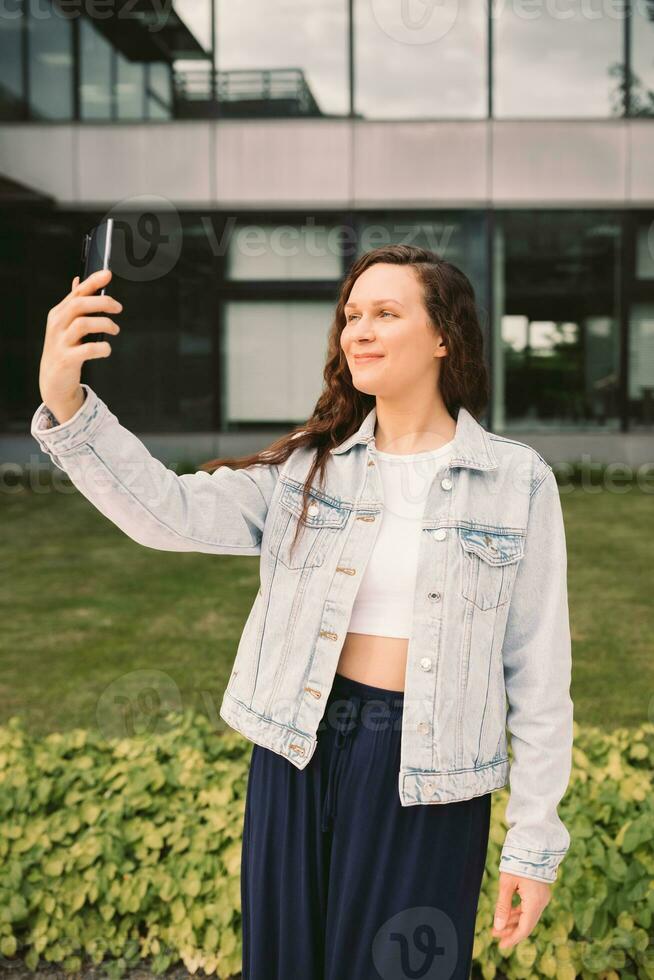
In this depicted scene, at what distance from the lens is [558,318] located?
47.4 feet

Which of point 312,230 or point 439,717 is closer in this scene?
point 439,717

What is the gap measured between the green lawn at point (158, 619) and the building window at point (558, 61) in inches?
256

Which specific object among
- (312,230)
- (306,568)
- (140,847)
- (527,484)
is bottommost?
(140,847)

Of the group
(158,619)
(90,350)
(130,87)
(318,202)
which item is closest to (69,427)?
(90,350)

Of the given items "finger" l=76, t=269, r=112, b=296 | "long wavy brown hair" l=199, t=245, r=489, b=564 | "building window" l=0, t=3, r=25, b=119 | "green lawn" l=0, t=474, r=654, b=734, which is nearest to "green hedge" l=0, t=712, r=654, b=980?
"green lawn" l=0, t=474, r=654, b=734

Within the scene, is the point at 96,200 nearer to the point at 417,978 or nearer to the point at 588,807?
the point at 588,807

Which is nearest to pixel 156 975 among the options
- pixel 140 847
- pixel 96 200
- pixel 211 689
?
pixel 140 847

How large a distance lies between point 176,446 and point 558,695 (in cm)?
1285

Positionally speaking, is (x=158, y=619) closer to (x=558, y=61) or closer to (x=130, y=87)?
(x=130, y=87)

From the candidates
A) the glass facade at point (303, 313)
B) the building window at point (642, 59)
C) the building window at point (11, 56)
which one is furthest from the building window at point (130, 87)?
the building window at point (642, 59)

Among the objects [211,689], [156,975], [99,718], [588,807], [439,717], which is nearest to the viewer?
[439,717]

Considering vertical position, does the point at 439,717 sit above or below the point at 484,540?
below

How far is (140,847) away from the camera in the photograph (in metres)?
3.13

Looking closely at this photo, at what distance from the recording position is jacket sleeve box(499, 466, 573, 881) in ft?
6.22
